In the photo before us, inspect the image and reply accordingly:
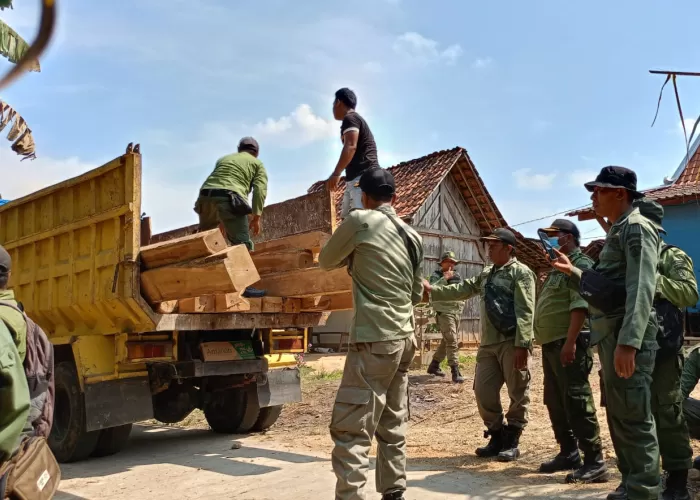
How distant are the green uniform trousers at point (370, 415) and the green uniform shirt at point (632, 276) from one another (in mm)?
1122

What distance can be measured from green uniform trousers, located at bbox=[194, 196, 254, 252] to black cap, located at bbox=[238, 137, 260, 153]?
70 cm

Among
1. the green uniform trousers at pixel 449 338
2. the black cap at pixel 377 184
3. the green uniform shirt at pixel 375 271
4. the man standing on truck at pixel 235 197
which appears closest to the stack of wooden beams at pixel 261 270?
the man standing on truck at pixel 235 197

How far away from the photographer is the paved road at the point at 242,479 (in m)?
4.23

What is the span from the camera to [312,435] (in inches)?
257

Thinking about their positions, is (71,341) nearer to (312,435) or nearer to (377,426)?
(312,435)

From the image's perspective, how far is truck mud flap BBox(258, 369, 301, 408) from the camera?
6184 mm

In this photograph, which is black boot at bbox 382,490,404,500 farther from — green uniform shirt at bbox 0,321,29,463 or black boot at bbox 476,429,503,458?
green uniform shirt at bbox 0,321,29,463

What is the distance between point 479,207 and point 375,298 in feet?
45.9

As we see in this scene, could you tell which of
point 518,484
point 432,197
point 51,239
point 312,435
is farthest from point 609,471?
point 432,197

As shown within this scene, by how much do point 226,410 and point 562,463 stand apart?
141 inches

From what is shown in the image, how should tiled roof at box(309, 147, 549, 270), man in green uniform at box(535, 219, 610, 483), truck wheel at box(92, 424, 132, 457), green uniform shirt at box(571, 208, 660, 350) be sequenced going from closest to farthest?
green uniform shirt at box(571, 208, 660, 350), man in green uniform at box(535, 219, 610, 483), truck wheel at box(92, 424, 132, 457), tiled roof at box(309, 147, 549, 270)

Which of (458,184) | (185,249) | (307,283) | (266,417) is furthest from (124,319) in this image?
(458,184)

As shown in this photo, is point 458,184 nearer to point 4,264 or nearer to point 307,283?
point 307,283

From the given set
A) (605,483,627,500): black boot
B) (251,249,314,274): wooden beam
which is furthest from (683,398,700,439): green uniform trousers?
(251,249,314,274): wooden beam
